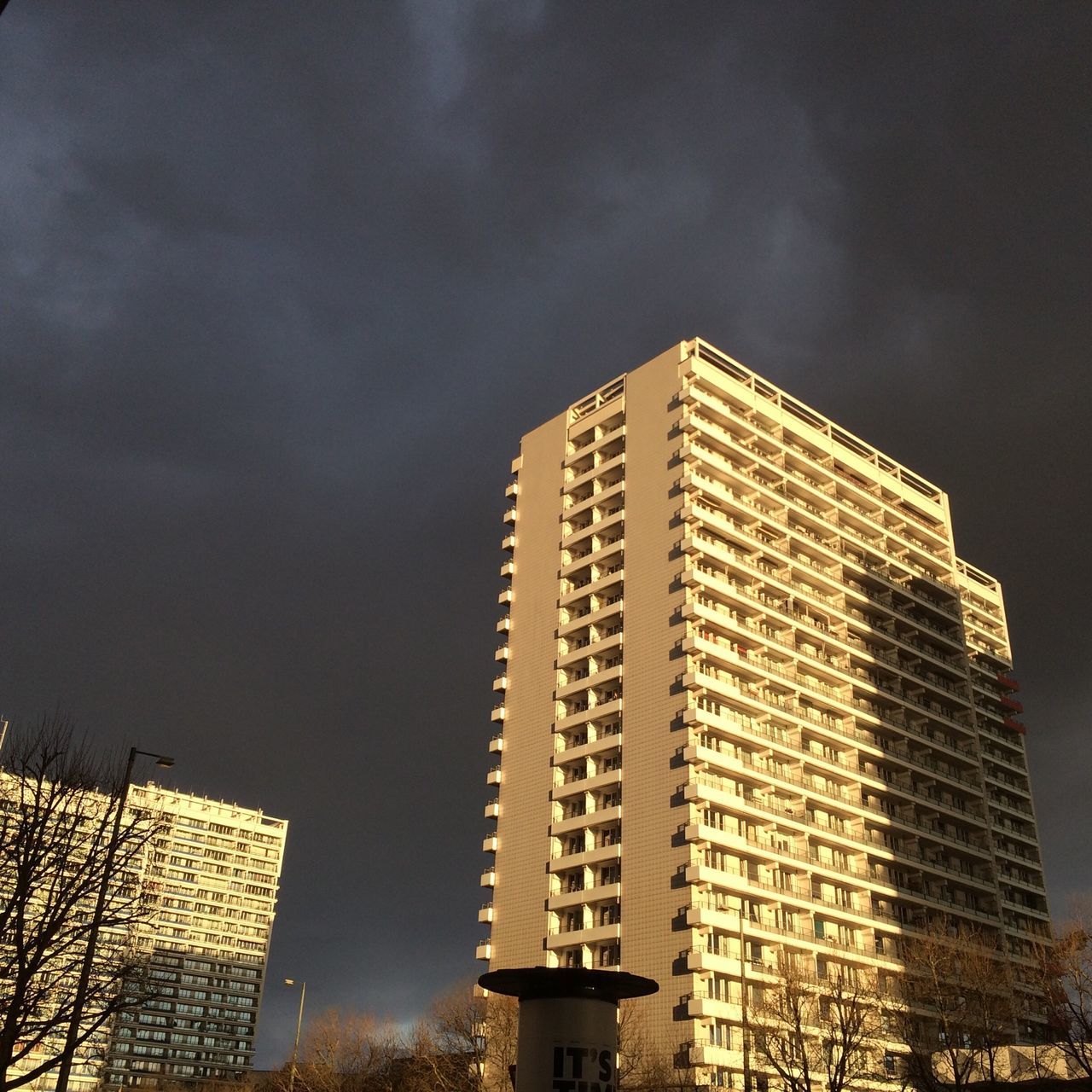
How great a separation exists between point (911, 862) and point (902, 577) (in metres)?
31.0

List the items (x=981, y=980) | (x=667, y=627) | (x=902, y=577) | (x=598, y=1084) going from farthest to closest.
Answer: (x=902, y=577)
(x=667, y=627)
(x=981, y=980)
(x=598, y=1084)

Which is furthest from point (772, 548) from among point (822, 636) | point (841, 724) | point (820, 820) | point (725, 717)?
point (820, 820)

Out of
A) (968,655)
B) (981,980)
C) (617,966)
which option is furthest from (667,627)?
(968,655)

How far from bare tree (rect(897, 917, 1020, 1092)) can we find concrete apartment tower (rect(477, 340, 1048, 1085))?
334 centimetres

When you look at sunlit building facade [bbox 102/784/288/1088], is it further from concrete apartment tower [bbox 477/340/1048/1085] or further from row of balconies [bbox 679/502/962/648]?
row of balconies [bbox 679/502/962/648]

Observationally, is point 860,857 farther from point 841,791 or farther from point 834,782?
point 834,782

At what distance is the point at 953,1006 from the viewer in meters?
73.5

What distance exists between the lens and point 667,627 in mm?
86375

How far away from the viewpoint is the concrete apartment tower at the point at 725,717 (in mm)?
78188

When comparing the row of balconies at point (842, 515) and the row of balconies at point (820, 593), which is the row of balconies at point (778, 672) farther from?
the row of balconies at point (842, 515)

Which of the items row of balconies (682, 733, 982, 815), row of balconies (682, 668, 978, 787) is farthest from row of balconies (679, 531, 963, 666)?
row of balconies (682, 733, 982, 815)

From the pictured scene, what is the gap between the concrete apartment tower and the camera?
7819 centimetres

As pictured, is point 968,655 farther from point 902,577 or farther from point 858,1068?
point 858,1068

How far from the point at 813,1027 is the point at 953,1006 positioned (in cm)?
924
